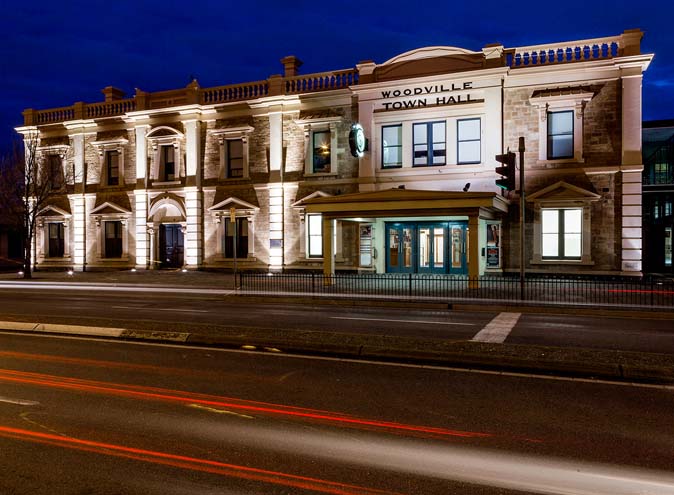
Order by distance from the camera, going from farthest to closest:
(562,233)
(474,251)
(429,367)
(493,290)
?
1. (562,233)
2. (474,251)
3. (493,290)
4. (429,367)

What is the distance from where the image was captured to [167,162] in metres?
32.6

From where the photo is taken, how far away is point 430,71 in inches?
1025

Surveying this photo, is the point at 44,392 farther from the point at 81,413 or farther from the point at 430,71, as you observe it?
the point at 430,71

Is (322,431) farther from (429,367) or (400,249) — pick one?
(400,249)

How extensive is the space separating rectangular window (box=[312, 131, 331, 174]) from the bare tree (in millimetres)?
16500

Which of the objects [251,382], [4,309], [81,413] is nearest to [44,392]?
[81,413]

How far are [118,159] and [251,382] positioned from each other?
3022 cm

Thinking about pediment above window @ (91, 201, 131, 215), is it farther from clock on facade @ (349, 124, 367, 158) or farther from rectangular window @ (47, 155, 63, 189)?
clock on facade @ (349, 124, 367, 158)

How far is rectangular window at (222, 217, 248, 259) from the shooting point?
30656mm

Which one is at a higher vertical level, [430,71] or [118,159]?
[430,71]

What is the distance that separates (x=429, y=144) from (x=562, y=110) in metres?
6.29

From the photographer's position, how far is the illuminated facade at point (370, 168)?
2347 cm

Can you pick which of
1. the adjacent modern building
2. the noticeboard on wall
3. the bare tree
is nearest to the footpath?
the noticeboard on wall

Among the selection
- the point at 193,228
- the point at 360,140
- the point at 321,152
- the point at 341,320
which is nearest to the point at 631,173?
the point at 360,140
